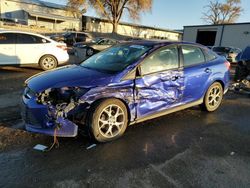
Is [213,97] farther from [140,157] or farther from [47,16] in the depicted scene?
[47,16]

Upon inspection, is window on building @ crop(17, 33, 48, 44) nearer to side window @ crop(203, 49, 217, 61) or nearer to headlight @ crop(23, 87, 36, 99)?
headlight @ crop(23, 87, 36, 99)

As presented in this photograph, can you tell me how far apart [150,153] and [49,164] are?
4.62 ft

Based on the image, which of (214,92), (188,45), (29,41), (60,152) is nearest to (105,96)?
(60,152)

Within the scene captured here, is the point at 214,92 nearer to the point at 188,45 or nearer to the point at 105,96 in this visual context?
the point at 188,45

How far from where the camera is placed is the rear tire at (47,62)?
347 inches

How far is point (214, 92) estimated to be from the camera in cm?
505

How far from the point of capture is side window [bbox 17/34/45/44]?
325 inches

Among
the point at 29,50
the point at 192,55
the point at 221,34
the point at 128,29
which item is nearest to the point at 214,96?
the point at 192,55

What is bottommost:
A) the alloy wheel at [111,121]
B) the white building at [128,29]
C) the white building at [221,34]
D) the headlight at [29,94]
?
the alloy wheel at [111,121]

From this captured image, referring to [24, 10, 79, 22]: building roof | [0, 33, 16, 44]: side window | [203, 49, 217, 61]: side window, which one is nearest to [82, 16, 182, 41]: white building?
[24, 10, 79, 22]: building roof

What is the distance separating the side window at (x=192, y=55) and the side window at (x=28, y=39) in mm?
6335

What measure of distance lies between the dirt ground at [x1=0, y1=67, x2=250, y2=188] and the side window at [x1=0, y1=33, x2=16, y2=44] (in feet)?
15.0

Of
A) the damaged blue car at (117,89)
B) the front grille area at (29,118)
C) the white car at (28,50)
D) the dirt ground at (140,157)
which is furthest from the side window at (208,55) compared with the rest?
the white car at (28,50)

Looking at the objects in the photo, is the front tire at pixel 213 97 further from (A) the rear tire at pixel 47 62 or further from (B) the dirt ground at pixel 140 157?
(A) the rear tire at pixel 47 62
